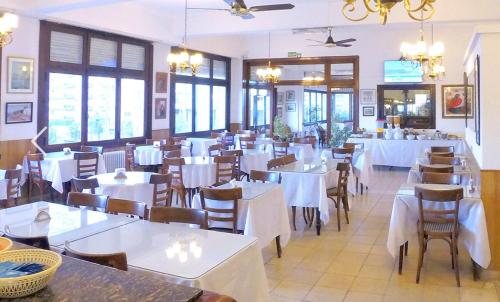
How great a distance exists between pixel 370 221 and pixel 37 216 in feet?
15.3

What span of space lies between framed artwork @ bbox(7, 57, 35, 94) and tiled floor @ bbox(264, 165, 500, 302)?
541 centimetres

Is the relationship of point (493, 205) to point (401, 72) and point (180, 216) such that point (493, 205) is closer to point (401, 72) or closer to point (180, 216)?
point (180, 216)

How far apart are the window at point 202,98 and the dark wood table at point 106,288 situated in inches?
420

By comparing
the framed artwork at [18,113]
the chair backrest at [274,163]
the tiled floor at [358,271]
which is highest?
the framed artwork at [18,113]

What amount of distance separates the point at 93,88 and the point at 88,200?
21.6 feet

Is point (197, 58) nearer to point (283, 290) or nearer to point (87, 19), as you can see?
point (87, 19)

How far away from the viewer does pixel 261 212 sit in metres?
4.41

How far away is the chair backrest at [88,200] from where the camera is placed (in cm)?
362

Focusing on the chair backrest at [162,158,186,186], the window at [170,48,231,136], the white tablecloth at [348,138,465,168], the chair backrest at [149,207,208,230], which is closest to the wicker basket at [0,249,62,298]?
the chair backrest at [149,207,208,230]

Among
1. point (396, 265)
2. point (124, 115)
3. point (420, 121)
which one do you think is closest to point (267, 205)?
point (396, 265)

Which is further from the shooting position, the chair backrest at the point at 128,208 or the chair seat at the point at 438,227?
the chair seat at the point at 438,227

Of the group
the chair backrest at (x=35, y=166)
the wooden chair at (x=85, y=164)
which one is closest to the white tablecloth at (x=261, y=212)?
the wooden chair at (x=85, y=164)

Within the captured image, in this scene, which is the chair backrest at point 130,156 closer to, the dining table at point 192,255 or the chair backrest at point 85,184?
the chair backrest at point 85,184

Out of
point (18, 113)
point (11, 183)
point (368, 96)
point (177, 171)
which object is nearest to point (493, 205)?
point (177, 171)
